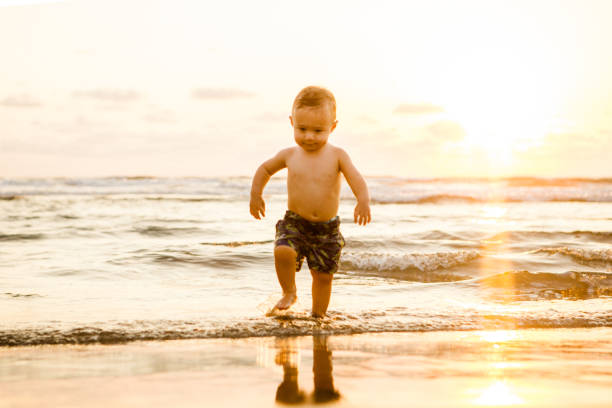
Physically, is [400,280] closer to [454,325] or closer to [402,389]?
[454,325]

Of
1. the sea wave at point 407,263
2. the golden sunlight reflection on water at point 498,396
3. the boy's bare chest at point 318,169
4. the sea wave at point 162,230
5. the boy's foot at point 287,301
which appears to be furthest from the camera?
the sea wave at point 162,230

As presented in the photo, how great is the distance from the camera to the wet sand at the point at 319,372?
7.91 ft

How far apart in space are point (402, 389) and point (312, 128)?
2.02 m

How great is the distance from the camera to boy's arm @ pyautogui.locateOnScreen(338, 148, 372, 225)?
160 inches

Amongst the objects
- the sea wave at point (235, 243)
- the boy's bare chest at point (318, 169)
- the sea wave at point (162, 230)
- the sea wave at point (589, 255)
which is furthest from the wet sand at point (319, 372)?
the sea wave at point (162, 230)

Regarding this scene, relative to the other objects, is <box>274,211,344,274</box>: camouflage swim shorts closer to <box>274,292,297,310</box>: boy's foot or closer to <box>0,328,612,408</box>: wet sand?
<box>274,292,297,310</box>: boy's foot

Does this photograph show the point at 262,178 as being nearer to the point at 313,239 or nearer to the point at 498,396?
the point at 313,239

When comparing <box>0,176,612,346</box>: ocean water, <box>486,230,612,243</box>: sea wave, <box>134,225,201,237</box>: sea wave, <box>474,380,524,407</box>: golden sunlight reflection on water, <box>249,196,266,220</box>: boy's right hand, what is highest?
<box>249,196,266,220</box>: boy's right hand

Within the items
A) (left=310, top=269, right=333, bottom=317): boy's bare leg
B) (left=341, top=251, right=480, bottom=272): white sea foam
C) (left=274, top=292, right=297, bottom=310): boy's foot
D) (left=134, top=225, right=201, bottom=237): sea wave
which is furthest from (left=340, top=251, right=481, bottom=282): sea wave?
(left=134, top=225, right=201, bottom=237): sea wave

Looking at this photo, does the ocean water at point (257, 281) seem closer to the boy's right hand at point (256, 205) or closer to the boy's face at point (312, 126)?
the boy's right hand at point (256, 205)

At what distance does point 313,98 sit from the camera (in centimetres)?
402

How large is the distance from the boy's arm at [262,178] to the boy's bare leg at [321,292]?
0.56 meters

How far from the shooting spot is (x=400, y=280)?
6.22 metres

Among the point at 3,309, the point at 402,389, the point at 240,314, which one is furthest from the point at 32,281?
the point at 402,389
